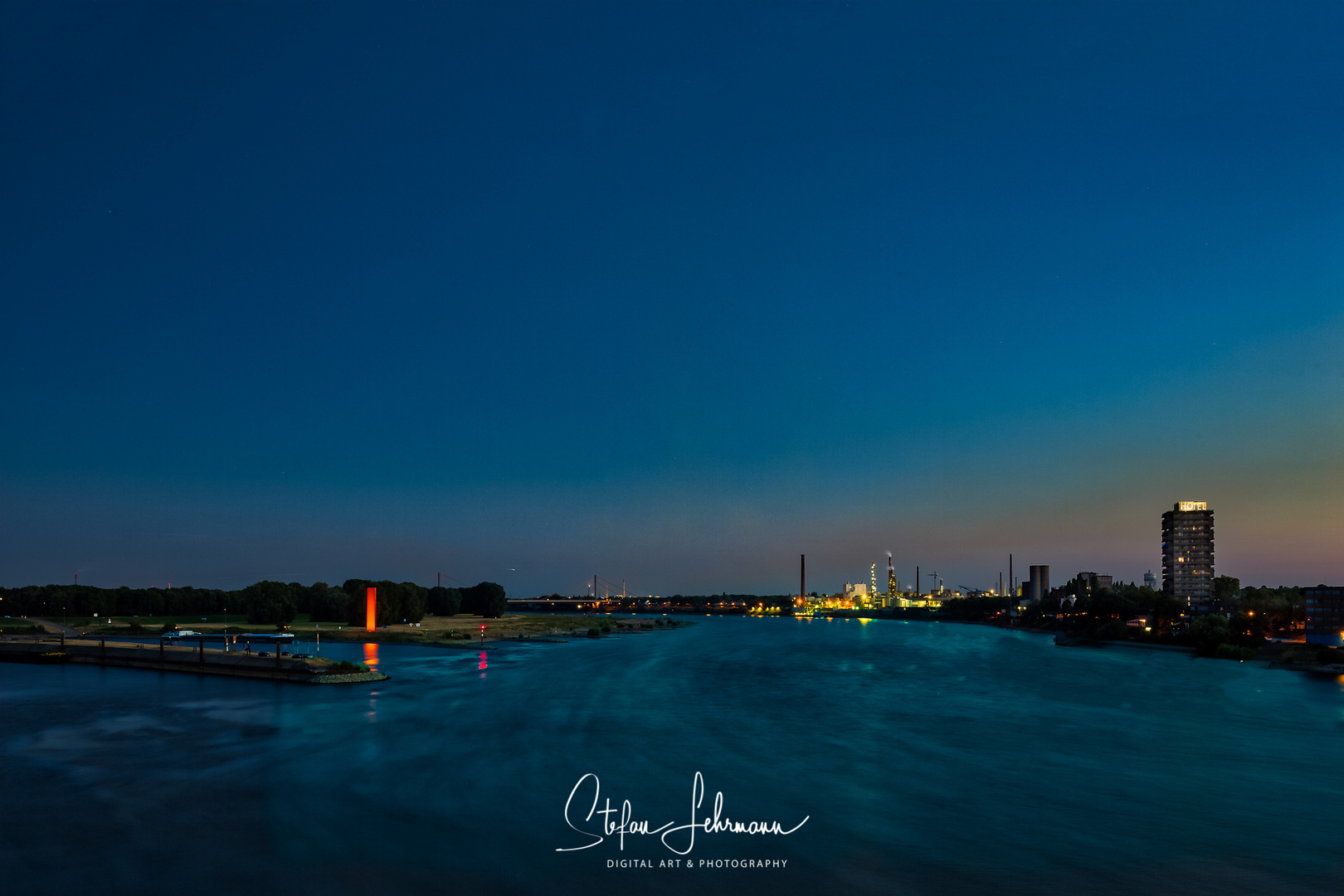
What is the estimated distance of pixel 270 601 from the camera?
390 ft

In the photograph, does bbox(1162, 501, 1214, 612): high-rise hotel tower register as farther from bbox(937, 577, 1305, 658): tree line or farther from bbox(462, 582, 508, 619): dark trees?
bbox(462, 582, 508, 619): dark trees

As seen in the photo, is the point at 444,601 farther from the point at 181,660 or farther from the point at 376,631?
the point at 181,660

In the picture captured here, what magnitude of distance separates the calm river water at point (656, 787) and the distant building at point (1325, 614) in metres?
44.3

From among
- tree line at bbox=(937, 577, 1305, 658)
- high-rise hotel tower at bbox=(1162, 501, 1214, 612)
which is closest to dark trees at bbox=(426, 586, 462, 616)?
tree line at bbox=(937, 577, 1305, 658)

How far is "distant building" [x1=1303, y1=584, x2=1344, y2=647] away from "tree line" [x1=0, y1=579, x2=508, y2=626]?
118951mm

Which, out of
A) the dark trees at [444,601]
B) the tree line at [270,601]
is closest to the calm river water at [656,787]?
the tree line at [270,601]

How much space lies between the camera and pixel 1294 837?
78.4 feet

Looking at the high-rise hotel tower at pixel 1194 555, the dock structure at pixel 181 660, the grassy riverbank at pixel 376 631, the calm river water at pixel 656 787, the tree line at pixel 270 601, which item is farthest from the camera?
the high-rise hotel tower at pixel 1194 555

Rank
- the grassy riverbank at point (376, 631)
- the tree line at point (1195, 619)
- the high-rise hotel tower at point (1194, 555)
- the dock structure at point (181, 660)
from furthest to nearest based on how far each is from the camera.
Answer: the high-rise hotel tower at point (1194, 555)
the grassy riverbank at point (376, 631)
the tree line at point (1195, 619)
the dock structure at point (181, 660)

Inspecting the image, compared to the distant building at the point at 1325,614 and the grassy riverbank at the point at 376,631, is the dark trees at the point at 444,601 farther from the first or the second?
the distant building at the point at 1325,614

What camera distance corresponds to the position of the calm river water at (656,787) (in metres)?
19.5

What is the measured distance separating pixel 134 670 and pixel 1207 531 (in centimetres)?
21861

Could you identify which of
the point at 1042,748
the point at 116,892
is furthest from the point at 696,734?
the point at 116,892

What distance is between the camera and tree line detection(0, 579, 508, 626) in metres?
120
